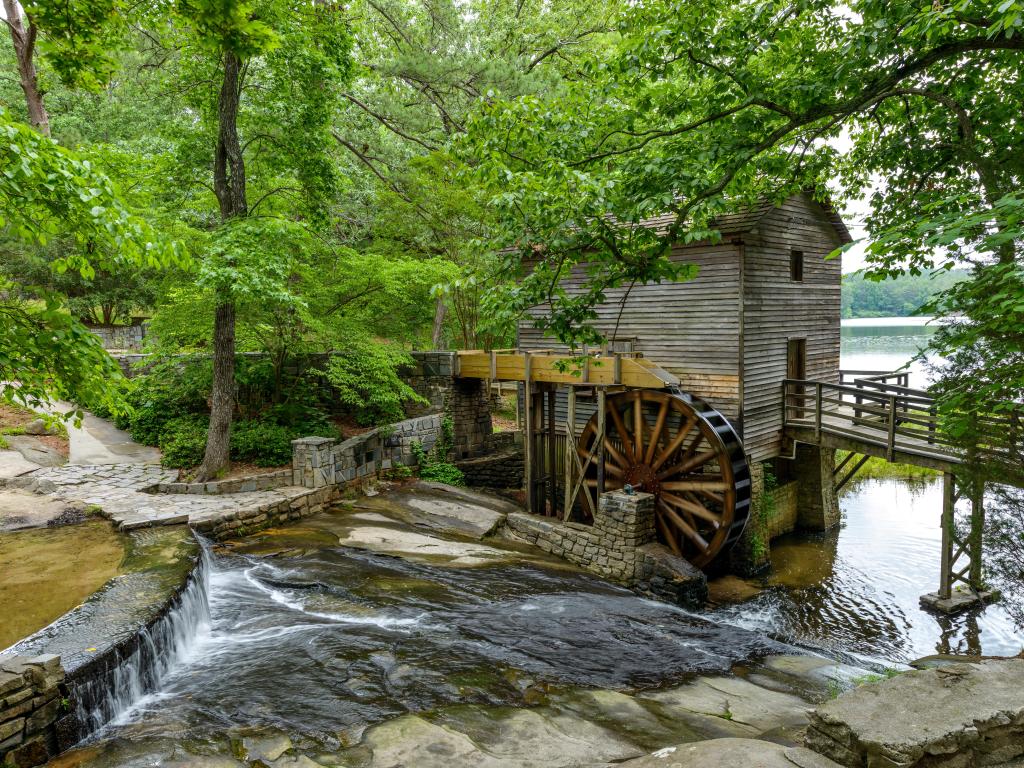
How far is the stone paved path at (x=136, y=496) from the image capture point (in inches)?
380

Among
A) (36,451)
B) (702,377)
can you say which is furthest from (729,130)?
(36,451)

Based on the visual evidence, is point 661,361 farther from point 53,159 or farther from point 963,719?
point 53,159

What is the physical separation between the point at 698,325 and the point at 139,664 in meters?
10.1

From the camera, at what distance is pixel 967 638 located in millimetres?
Result: 10031

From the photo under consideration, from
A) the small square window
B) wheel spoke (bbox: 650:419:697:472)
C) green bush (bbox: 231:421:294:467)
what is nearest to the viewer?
wheel spoke (bbox: 650:419:697:472)

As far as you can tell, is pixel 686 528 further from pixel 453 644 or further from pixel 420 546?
pixel 453 644

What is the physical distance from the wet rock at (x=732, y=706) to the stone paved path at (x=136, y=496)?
7.14 m

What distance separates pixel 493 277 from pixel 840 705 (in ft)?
18.2

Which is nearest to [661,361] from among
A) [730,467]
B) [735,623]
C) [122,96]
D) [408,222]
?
[730,467]

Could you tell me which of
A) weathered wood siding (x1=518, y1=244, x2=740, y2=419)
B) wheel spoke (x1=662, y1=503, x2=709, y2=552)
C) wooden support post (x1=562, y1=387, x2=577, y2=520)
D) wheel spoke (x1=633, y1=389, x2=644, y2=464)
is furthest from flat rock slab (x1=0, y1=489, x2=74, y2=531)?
wheel spoke (x1=662, y1=503, x2=709, y2=552)

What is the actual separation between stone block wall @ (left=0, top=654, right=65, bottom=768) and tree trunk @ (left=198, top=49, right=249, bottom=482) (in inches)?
272

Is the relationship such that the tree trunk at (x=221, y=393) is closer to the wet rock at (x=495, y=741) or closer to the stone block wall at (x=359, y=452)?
the stone block wall at (x=359, y=452)

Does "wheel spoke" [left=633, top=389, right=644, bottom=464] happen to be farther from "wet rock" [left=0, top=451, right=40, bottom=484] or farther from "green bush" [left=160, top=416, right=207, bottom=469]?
"wet rock" [left=0, top=451, right=40, bottom=484]

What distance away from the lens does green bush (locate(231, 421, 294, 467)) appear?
12.6 m
